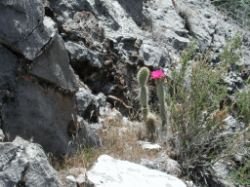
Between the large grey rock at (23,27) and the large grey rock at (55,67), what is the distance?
0.28 ft

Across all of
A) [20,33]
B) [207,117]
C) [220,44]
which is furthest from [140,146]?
[220,44]

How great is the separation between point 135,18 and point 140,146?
9.32ft

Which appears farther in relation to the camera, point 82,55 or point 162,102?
point 82,55

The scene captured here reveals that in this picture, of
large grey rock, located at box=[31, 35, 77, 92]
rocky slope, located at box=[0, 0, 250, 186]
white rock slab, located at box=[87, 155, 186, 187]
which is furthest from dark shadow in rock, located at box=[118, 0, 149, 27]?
white rock slab, located at box=[87, 155, 186, 187]

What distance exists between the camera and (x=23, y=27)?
492 centimetres

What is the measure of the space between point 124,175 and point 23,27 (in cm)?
149

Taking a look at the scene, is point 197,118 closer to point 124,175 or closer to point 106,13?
point 124,175

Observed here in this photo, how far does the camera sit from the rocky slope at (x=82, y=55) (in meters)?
4.86

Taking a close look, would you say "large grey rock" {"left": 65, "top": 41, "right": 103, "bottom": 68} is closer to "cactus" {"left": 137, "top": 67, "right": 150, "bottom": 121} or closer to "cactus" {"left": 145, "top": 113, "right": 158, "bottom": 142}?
"cactus" {"left": 137, "top": 67, "right": 150, "bottom": 121}

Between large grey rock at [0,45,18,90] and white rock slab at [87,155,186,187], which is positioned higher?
large grey rock at [0,45,18,90]

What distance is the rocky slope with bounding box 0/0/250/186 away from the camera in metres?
4.86

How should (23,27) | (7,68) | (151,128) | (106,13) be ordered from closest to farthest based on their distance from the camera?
(7,68), (23,27), (151,128), (106,13)

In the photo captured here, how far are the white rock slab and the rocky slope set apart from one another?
36 cm

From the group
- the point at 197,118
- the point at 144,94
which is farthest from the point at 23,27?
the point at 197,118
